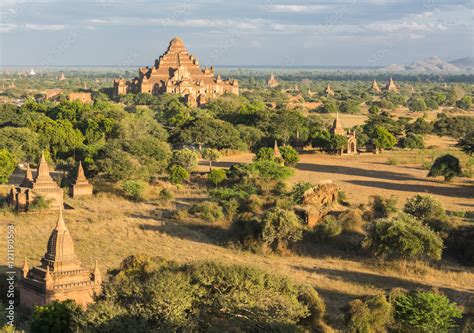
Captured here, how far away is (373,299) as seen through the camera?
16.7 metres

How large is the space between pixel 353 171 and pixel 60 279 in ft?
90.0

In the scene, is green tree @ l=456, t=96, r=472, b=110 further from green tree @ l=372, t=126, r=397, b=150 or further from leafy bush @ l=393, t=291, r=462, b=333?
leafy bush @ l=393, t=291, r=462, b=333

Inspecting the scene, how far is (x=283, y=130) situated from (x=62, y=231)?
35.5 meters

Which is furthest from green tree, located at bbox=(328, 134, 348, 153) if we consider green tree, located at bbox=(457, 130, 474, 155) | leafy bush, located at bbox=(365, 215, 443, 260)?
leafy bush, located at bbox=(365, 215, 443, 260)

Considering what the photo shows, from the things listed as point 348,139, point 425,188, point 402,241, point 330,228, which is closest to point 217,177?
point 425,188

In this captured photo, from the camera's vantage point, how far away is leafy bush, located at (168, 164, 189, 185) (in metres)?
36.1

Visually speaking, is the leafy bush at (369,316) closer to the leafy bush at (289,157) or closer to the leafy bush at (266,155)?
the leafy bush at (266,155)

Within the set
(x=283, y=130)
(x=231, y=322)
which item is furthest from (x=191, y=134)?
(x=231, y=322)

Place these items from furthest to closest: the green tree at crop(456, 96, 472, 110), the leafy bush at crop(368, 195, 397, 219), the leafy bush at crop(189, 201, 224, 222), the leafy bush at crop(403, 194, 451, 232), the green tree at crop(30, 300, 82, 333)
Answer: the green tree at crop(456, 96, 472, 110) → the leafy bush at crop(189, 201, 224, 222) → the leafy bush at crop(368, 195, 397, 219) → the leafy bush at crop(403, 194, 451, 232) → the green tree at crop(30, 300, 82, 333)

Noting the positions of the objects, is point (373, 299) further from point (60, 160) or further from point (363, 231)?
point (60, 160)

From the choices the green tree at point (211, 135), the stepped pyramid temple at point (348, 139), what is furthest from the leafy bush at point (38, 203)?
the stepped pyramid temple at point (348, 139)

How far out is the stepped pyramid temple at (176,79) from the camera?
9061 cm

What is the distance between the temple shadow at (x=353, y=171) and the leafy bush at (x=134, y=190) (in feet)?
42.4

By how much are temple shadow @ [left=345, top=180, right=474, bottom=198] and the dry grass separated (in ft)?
37.5
